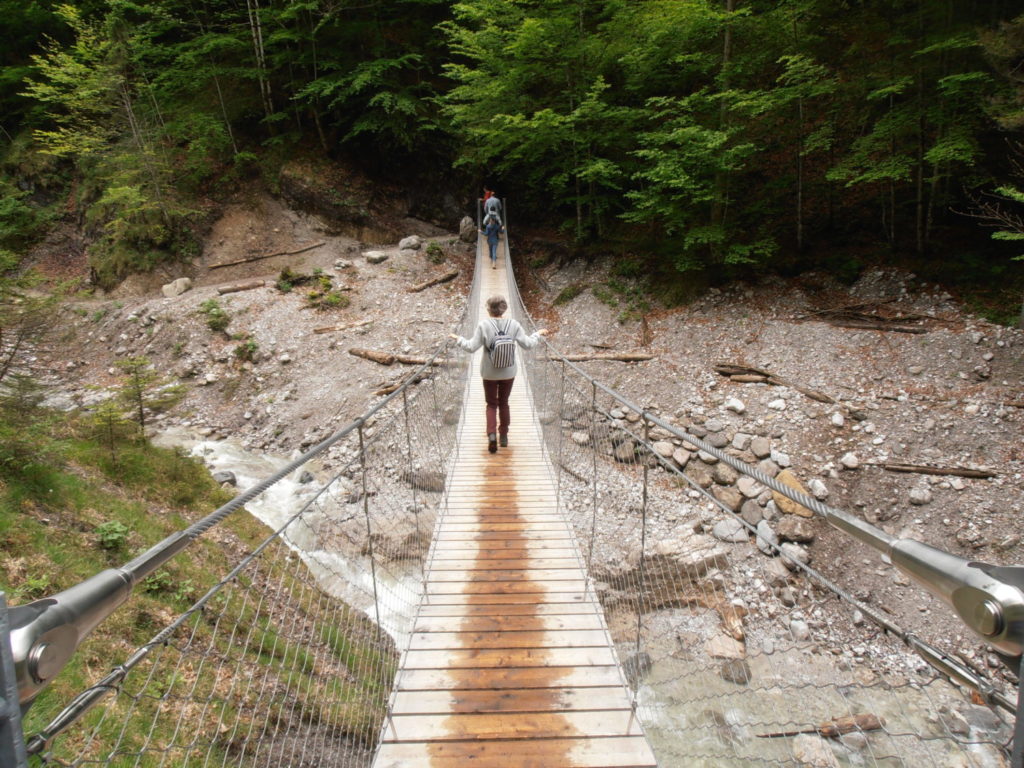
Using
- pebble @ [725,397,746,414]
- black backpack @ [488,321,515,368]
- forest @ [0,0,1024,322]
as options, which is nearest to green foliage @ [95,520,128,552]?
forest @ [0,0,1024,322]

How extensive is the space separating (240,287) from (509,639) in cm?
1108

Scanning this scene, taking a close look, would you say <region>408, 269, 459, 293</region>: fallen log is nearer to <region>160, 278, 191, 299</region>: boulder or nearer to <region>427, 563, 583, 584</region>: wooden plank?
<region>160, 278, 191, 299</region>: boulder

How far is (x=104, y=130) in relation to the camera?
11375mm

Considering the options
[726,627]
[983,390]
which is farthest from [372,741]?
[983,390]

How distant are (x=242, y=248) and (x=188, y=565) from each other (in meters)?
11.2

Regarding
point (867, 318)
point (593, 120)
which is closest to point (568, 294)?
point (593, 120)

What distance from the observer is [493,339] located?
14.0 feet

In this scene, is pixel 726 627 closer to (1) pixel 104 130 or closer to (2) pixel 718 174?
(2) pixel 718 174

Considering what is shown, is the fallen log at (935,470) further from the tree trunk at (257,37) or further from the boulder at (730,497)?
the tree trunk at (257,37)

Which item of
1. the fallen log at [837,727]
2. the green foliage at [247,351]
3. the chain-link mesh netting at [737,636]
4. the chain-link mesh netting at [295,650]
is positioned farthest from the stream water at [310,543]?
the fallen log at [837,727]

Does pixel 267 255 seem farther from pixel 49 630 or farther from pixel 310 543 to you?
pixel 49 630

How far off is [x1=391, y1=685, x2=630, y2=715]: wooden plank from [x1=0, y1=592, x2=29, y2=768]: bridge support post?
2.06m

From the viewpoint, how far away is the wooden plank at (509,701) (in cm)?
227

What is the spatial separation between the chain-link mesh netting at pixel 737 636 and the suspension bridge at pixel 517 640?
25 millimetres
